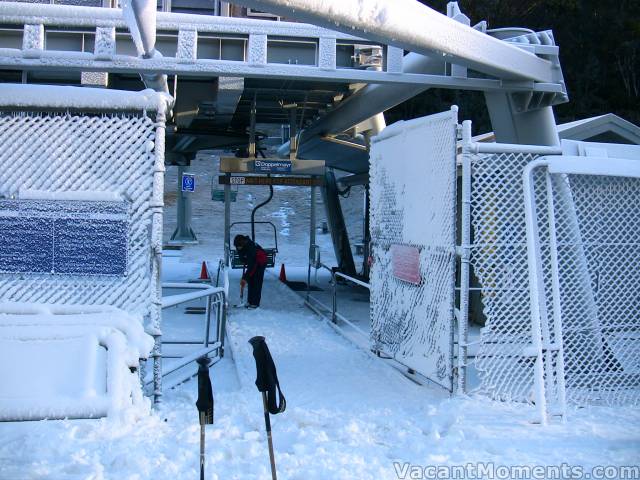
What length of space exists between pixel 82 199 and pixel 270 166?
27.7 feet

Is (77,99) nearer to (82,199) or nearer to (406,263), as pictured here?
(82,199)

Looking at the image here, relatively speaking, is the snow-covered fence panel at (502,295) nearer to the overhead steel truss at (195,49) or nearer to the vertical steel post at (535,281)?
the vertical steel post at (535,281)

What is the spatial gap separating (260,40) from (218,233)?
29.9 m

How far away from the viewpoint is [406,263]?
29.3 feet

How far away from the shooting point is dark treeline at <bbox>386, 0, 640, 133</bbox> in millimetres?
38094

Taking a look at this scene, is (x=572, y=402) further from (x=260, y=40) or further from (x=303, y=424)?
(x=260, y=40)

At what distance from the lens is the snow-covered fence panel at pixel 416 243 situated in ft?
25.5

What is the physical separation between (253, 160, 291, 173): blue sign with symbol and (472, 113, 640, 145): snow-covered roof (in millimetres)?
3921

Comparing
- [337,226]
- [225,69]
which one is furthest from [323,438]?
[337,226]

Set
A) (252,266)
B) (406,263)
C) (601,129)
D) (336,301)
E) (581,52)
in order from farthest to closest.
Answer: (581,52), (336,301), (252,266), (601,129), (406,263)

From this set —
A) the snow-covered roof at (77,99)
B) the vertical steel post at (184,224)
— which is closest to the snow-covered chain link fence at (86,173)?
the snow-covered roof at (77,99)

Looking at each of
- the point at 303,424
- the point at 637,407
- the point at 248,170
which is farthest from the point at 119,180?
the point at 248,170

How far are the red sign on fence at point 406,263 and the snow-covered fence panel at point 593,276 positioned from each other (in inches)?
53.8

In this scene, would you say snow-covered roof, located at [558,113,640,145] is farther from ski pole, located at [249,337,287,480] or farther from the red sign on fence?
ski pole, located at [249,337,287,480]
